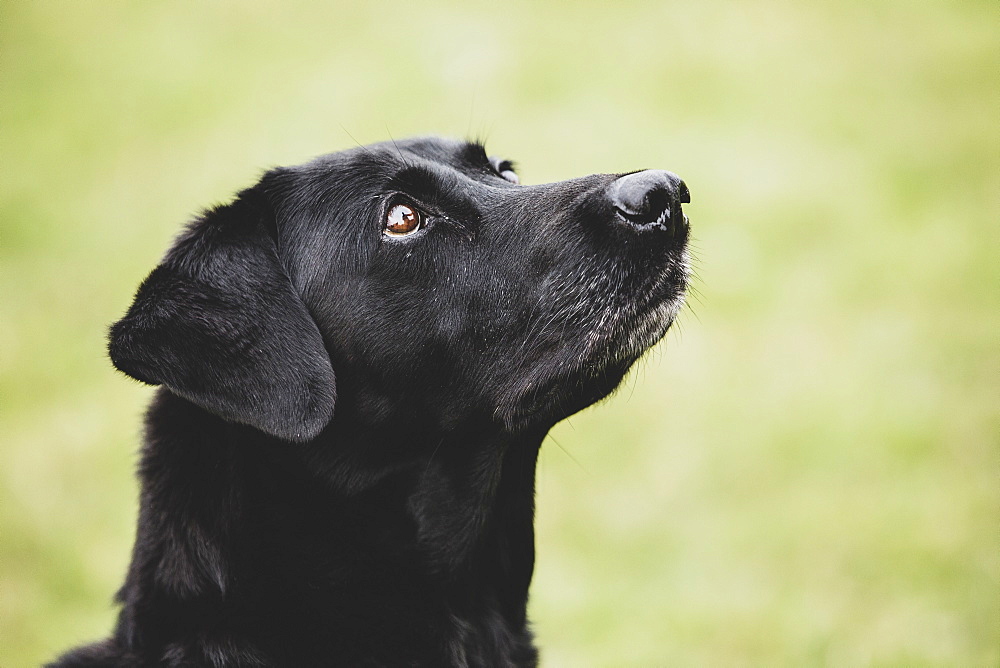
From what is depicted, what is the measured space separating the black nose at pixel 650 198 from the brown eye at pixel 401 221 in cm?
69

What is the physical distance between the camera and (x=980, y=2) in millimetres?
13523

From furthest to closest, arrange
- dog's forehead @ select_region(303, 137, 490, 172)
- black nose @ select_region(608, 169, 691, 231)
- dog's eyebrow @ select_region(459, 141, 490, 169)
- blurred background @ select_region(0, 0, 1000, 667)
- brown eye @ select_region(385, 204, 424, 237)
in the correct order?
blurred background @ select_region(0, 0, 1000, 667)
dog's eyebrow @ select_region(459, 141, 490, 169)
dog's forehead @ select_region(303, 137, 490, 172)
brown eye @ select_region(385, 204, 424, 237)
black nose @ select_region(608, 169, 691, 231)

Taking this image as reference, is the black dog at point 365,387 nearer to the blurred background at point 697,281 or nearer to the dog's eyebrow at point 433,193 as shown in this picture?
the dog's eyebrow at point 433,193

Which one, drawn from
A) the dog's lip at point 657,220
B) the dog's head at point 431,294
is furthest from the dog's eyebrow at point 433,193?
the dog's lip at point 657,220

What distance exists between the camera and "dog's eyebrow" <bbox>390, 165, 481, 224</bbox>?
136 inches

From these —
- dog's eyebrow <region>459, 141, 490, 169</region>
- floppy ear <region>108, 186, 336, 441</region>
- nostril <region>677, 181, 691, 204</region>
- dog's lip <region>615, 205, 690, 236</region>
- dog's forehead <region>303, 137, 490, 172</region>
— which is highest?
dog's eyebrow <region>459, 141, 490, 169</region>

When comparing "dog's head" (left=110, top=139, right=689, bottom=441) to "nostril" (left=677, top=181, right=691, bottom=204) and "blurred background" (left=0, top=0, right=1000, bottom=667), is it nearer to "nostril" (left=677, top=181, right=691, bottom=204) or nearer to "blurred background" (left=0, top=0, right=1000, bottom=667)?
"nostril" (left=677, top=181, right=691, bottom=204)

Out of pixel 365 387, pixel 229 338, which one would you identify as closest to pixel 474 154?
pixel 365 387

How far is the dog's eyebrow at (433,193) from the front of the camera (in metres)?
3.45

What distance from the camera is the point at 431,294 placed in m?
3.34

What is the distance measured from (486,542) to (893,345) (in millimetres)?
5770

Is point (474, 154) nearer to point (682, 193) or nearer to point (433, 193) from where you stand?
point (433, 193)

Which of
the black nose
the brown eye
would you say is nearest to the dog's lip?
the black nose

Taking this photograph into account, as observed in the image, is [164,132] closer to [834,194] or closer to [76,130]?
[76,130]
